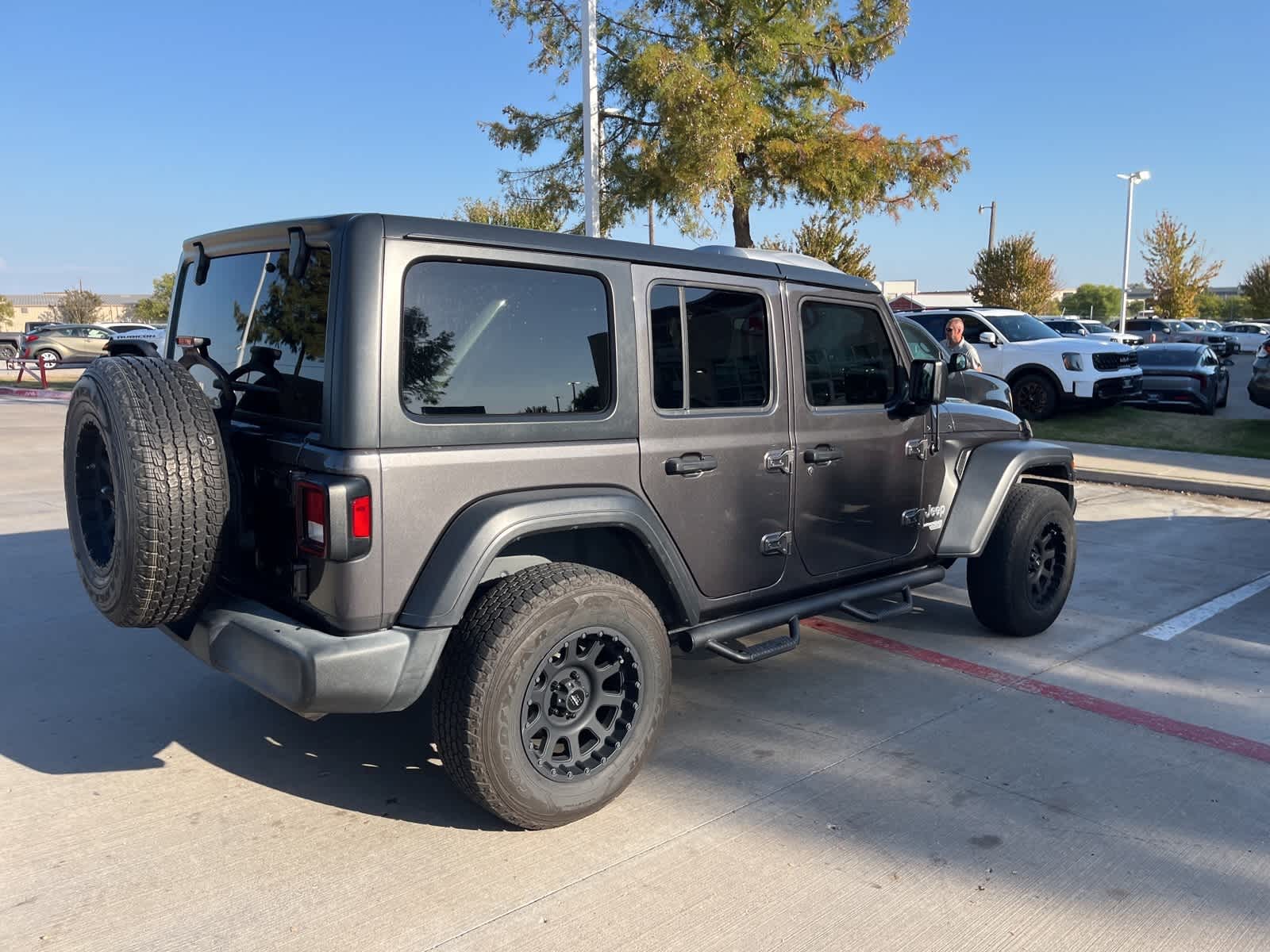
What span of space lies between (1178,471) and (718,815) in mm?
9544

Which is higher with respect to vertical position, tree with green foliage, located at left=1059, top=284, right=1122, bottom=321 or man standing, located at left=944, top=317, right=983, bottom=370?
tree with green foliage, located at left=1059, top=284, right=1122, bottom=321

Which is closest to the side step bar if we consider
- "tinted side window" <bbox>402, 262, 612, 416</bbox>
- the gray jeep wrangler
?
the gray jeep wrangler

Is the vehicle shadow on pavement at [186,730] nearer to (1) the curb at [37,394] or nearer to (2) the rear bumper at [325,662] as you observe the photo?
(2) the rear bumper at [325,662]

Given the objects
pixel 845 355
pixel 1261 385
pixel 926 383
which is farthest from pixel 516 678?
pixel 1261 385

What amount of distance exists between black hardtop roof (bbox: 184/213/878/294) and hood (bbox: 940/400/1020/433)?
843 millimetres

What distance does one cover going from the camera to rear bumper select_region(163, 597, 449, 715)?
111 inches

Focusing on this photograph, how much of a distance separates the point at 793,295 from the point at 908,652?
81.2 inches

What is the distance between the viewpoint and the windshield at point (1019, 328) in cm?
1582

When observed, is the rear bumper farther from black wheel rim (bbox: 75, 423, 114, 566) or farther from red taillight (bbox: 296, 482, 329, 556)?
black wheel rim (bbox: 75, 423, 114, 566)

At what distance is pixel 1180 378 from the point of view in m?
17.0

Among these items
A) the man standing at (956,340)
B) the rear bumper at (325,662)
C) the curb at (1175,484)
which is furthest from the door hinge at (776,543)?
the curb at (1175,484)

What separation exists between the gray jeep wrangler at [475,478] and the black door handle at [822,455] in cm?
2

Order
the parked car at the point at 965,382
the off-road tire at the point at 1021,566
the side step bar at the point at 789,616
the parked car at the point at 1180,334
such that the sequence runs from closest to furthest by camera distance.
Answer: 1. the side step bar at the point at 789,616
2. the off-road tire at the point at 1021,566
3. the parked car at the point at 965,382
4. the parked car at the point at 1180,334

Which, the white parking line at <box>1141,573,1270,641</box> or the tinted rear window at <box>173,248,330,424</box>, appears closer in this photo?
the tinted rear window at <box>173,248,330,424</box>
